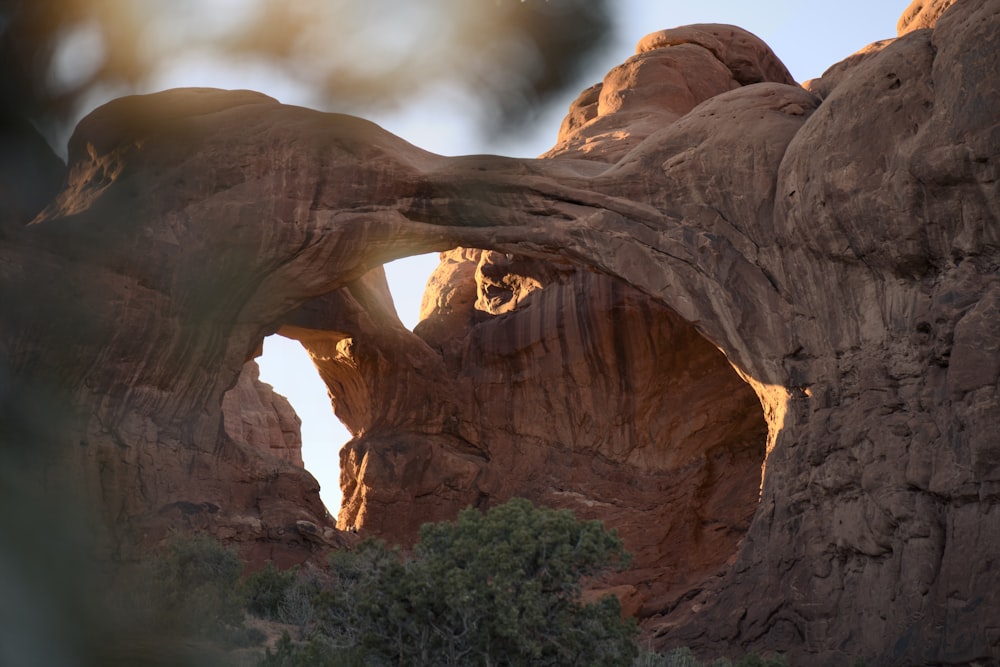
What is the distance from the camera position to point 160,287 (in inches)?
685

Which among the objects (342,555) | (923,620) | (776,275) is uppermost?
(776,275)

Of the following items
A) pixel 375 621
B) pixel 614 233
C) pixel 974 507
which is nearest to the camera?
pixel 375 621

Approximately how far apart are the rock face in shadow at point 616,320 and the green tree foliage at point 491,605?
144 inches

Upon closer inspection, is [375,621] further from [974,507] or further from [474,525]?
[974,507]

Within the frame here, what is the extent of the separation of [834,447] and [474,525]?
5.79m

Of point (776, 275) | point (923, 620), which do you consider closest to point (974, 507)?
point (923, 620)

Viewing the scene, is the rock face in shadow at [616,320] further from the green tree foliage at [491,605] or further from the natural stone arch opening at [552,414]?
the green tree foliage at [491,605]

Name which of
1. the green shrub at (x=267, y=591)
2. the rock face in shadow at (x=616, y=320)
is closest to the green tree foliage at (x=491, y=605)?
the rock face in shadow at (x=616, y=320)

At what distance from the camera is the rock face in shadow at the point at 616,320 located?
12555mm

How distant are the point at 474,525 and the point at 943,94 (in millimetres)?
7869

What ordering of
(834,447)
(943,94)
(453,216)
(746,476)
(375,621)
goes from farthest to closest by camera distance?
(746,476)
(453,216)
(834,447)
(943,94)
(375,621)

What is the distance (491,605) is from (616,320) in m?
13.0

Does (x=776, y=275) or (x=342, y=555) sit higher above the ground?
(x=776, y=275)

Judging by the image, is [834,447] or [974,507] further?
[834,447]
